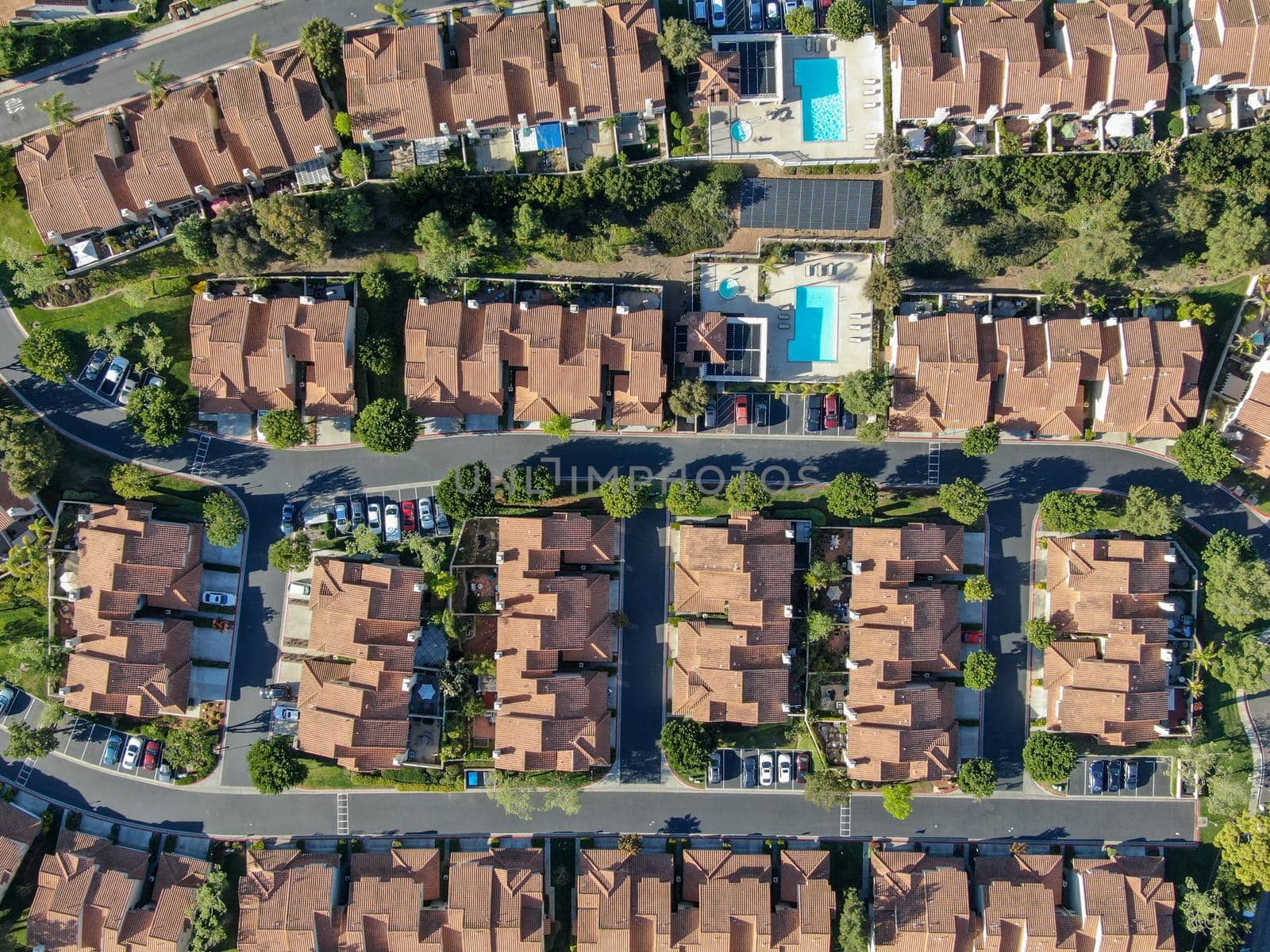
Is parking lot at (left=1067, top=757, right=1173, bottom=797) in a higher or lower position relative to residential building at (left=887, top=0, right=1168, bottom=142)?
lower

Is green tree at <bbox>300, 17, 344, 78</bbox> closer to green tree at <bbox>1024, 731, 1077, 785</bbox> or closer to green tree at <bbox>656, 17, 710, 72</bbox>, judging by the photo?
green tree at <bbox>656, 17, 710, 72</bbox>

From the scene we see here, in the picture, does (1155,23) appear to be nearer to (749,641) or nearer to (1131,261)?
(1131,261)

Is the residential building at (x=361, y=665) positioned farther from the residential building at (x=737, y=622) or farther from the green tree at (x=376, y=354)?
the residential building at (x=737, y=622)

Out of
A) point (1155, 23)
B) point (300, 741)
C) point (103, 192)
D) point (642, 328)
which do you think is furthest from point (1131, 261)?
point (103, 192)

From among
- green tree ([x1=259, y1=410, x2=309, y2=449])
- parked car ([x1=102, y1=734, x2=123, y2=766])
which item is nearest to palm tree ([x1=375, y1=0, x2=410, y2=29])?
green tree ([x1=259, y1=410, x2=309, y2=449])

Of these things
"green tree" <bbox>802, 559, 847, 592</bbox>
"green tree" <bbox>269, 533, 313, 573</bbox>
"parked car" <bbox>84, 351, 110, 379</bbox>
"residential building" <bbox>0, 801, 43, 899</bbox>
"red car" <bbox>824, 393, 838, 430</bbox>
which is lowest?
"residential building" <bbox>0, 801, 43, 899</bbox>

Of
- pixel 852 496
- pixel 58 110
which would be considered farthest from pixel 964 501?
pixel 58 110

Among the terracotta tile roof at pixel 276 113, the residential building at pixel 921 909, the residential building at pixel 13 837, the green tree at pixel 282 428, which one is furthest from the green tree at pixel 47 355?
the residential building at pixel 921 909
